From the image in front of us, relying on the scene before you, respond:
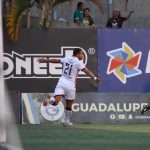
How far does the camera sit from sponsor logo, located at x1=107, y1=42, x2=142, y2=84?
1916 cm

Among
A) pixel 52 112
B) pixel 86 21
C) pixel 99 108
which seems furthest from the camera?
pixel 86 21

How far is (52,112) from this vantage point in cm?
1789

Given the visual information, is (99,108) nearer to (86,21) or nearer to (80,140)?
(86,21)

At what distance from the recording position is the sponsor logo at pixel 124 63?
62.8 ft

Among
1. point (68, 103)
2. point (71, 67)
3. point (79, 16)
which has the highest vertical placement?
point (79, 16)

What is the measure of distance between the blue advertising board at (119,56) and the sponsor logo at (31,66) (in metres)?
0.59

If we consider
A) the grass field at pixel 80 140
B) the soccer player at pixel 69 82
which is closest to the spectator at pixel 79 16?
the soccer player at pixel 69 82

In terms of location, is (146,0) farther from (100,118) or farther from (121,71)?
(100,118)

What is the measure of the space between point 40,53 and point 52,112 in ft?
6.45

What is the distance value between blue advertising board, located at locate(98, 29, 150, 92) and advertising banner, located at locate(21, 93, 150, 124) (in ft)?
3.09

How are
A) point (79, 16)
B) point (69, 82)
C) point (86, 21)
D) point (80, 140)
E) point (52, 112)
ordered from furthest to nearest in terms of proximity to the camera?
point (86, 21) < point (79, 16) < point (52, 112) < point (69, 82) < point (80, 140)

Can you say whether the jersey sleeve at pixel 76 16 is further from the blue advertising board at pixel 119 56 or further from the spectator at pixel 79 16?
the blue advertising board at pixel 119 56

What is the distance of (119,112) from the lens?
1822cm

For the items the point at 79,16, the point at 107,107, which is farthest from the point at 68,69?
the point at 79,16
